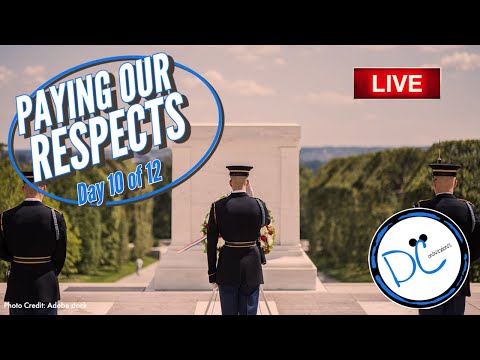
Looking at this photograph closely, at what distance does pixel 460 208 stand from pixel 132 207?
473 inches

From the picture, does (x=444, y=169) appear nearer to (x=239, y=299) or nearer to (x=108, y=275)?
(x=239, y=299)

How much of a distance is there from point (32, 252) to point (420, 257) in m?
3.30

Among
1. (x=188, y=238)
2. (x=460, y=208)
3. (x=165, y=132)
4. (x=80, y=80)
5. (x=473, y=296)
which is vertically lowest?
(x=473, y=296)

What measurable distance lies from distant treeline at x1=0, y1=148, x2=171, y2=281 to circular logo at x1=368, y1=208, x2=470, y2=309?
595 cm

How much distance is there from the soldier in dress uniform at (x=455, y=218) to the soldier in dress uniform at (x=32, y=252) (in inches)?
127

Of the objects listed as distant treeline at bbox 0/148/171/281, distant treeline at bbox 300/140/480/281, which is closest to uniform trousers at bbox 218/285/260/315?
distant treeline at bbox 0/148/171/281

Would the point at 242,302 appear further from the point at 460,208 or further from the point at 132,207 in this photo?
the point at 132,207

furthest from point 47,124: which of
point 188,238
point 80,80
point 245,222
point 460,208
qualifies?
point 460,208

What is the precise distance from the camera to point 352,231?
16.3 metres

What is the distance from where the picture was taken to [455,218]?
238 inches

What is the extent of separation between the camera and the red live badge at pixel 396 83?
6.80m

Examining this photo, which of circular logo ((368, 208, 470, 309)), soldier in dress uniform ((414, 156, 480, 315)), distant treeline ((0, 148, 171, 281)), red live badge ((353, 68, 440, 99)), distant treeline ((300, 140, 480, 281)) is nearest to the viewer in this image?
circular logo ((368, 208, 470, 309))

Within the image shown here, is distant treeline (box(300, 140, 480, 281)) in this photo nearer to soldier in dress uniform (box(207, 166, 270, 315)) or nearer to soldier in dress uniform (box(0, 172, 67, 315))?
soldier in dress uniform (box(207, 166, 270, 315))

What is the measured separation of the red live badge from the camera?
6.80 meters
